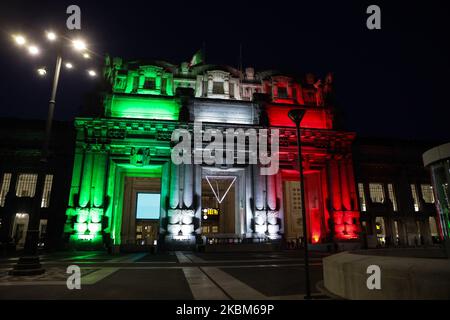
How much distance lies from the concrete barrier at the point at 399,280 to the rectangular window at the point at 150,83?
36366 millimetres

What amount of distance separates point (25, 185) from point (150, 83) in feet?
64.9

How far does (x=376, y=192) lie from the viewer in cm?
4306

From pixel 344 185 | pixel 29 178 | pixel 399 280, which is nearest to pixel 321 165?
pixel 344 185

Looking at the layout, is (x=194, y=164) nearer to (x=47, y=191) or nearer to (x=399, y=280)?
(x=47, y=191)

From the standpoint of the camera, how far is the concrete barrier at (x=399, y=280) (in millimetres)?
4914

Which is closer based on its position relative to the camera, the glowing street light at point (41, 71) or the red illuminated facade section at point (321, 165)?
the glowing street light at point (41, 71)

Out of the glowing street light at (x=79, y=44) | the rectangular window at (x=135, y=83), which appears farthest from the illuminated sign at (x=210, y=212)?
the glowing street light at (x=79, y=44)

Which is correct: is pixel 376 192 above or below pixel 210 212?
above

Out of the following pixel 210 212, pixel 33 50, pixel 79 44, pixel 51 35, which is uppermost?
pixel 51 35

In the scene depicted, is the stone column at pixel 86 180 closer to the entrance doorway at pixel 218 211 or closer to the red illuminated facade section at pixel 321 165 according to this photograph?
the entrance doorway at pixel 218 211

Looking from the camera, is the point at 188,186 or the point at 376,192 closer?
the point at 188,186

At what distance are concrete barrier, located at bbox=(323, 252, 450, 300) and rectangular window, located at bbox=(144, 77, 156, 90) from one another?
36.4 metres
